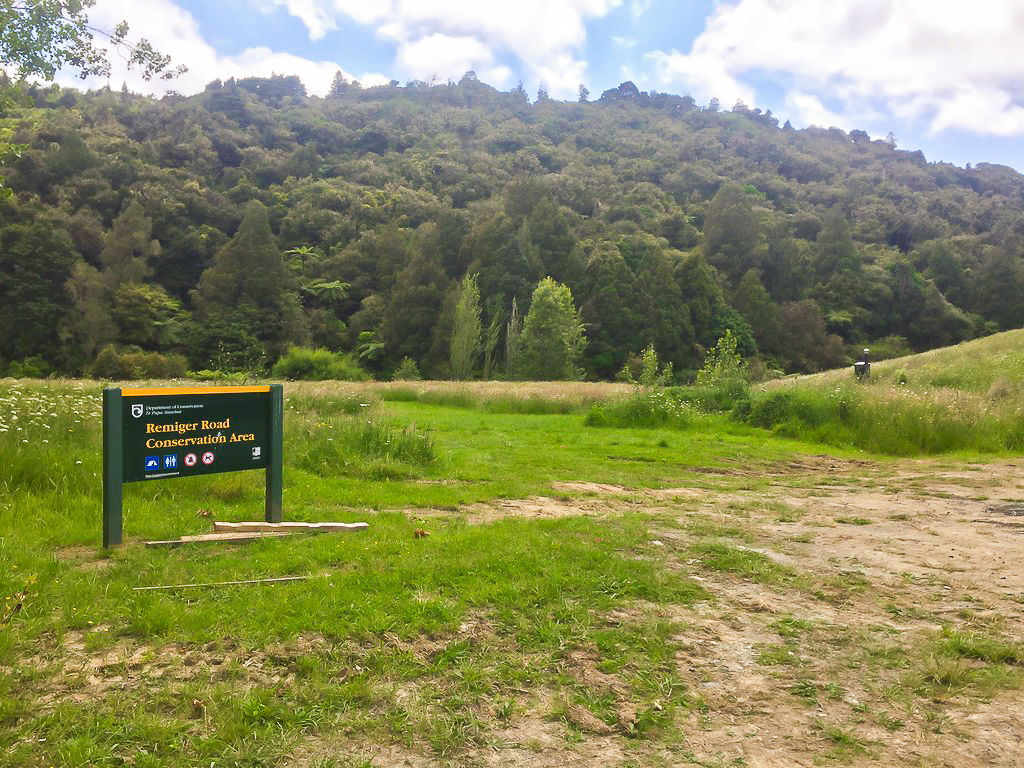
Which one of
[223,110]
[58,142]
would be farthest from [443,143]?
[58,142]

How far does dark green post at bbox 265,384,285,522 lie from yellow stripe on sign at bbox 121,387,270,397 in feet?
0.49

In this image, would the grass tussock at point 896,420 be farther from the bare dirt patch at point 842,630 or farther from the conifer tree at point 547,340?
the conifer tree at point 547,340

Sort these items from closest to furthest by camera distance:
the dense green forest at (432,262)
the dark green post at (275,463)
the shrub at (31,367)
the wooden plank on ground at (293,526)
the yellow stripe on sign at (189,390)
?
the yellow stripe on sign at (189,390), the wooden plank on ground at (293,526), the dark green post at (275,463), the shrub at (31,367), the dense green forest at (432,262)

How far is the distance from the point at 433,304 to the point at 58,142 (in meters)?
38.0

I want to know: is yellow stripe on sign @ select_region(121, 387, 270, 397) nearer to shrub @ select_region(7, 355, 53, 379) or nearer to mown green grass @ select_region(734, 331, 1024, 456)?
mown green grass @ select_region(734, 331, 1024, 456)

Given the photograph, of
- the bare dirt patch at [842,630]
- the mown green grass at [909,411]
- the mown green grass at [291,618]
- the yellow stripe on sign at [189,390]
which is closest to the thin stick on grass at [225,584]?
the mown green grass at [291,618]

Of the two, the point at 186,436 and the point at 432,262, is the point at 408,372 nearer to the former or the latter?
the point at 432,262

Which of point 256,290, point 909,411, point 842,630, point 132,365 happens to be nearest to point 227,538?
point 842,630

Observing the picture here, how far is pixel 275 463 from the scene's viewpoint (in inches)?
269

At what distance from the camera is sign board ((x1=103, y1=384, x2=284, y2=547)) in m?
5.73

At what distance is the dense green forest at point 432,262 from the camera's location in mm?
48688

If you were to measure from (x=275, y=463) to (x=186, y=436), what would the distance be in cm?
88

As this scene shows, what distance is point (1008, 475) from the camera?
35.6 ft

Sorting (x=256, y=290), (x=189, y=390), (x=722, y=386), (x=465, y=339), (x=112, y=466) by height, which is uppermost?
(x=256, y=290)
